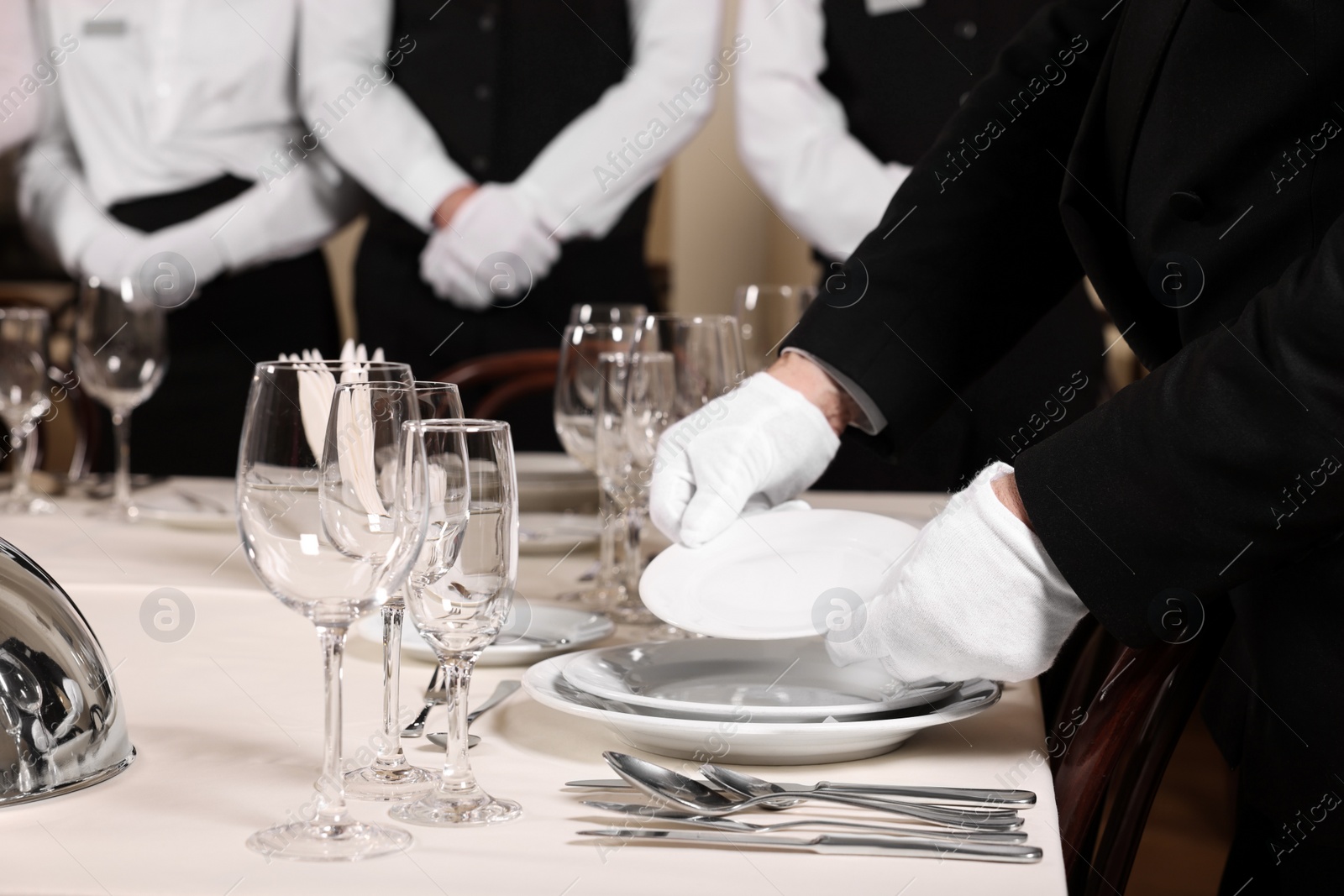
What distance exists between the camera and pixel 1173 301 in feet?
2.83

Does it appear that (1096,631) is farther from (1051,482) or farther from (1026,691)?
(1051,482)

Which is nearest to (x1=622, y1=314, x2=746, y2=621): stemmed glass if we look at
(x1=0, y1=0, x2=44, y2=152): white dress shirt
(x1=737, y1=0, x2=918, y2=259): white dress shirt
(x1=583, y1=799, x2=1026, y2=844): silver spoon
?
(x1=583, y1=799, x2=1026, y2=844): silver spoon

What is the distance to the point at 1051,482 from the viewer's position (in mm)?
700

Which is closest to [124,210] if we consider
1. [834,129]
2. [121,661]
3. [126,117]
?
[126,117]

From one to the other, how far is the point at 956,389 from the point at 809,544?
0.31 m

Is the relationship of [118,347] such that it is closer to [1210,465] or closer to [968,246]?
[968,246]

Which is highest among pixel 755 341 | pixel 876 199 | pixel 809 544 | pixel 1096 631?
pixel 876 199

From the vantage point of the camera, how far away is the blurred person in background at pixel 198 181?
3.01m

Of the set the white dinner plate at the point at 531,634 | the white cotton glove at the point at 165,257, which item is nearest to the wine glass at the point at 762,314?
the white dinner plate at the point at 531,634

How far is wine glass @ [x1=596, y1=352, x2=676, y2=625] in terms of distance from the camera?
3.41ft

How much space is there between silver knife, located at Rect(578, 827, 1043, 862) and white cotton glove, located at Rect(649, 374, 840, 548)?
31cm

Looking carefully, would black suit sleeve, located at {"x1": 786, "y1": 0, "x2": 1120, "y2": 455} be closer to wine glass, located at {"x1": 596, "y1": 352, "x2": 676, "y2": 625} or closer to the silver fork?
wine glass, located at {"x1": 596, "y1": 352, "x2": 676, "y2": 625}

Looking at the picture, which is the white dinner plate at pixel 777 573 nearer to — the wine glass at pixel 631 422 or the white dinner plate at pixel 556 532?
the wine glass at pixel 631 422

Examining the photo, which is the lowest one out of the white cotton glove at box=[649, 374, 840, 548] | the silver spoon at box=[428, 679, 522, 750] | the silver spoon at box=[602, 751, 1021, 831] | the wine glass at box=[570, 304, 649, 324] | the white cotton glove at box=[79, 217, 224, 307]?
the silver spoon at box=[428, 679, 522, 750]
